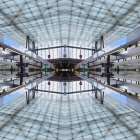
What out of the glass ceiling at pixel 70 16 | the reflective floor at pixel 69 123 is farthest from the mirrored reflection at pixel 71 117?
the glass ceiling at pixel 70 16

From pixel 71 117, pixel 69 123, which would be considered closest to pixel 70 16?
pixel 71 117

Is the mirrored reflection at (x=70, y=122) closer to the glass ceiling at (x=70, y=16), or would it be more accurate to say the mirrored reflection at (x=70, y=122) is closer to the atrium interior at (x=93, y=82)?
the atrium interior at (x=93, y=82)

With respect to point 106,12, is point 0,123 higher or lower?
lower

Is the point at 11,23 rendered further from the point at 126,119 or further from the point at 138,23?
the point at 126,119

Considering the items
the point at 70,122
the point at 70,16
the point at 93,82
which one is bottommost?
the point at 70,122

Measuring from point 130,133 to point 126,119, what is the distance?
14.8ft

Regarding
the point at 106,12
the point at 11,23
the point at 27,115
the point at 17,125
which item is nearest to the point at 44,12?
the point at 11,23

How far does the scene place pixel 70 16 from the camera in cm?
3709

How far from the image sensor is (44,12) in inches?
1346

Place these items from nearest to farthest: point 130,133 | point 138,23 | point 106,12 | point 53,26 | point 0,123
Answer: point 130,133 → point 0,123 → point 106,12 → point 138,23 → point 53,26

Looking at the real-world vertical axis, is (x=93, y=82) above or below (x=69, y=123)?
above

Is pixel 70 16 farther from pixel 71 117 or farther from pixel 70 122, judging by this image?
pixel 70 122

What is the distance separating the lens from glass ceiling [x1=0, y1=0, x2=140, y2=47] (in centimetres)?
3020

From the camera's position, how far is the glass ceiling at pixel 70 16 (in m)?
30.2
